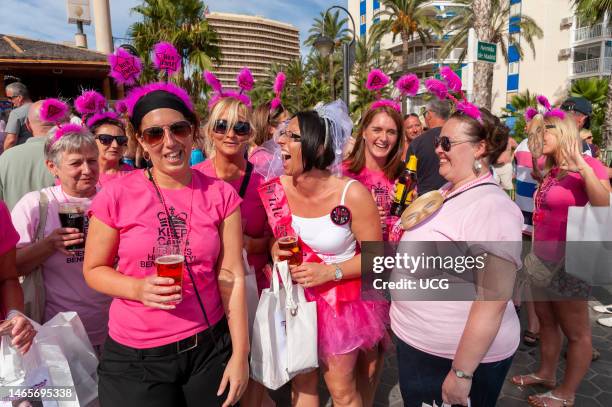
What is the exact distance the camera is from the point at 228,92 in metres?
3.41

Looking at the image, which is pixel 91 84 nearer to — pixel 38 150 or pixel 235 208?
pixel 38 150

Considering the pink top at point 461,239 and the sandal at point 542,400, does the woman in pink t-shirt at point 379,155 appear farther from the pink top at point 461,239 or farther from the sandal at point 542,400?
the sandal at point 542,400

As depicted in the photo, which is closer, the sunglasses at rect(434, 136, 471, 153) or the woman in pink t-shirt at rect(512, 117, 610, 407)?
the sunglasses at rect(434, 136, 471, 153)

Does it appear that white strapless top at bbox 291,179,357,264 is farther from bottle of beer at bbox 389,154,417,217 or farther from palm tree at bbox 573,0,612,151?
palm tree at bbox 573,0,612,151

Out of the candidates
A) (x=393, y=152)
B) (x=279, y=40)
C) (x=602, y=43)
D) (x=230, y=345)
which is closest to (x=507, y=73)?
(x=602, y=43)

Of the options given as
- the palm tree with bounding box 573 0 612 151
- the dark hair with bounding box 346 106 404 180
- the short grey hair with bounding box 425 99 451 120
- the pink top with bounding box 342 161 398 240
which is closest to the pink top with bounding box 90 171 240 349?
the pink top with bounding box 342 161 398 240

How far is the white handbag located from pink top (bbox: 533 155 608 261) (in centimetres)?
210

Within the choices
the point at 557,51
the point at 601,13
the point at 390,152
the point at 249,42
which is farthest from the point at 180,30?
the point at 249,42

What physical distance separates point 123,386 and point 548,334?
3.33 metres

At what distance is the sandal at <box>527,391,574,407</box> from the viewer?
3.06 metres

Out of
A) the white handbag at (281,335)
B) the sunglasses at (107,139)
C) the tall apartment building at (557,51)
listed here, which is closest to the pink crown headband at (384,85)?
the white handbag at (281,335)

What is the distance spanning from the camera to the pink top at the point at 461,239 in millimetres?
1722

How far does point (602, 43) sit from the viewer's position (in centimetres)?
2938

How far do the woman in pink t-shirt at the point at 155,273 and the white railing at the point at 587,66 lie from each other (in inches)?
1485
